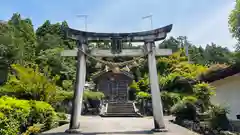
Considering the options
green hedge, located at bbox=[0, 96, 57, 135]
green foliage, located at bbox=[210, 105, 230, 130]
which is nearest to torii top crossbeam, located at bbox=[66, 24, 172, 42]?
green hedge, located at bbox=[0, 96, 57, 135]

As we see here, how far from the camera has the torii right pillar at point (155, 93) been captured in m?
9.62

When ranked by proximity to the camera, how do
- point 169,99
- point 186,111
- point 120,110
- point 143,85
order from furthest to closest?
point 143,85 < point 120,110 < point 169,99 < point 186,111

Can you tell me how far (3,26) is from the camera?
39.0 m

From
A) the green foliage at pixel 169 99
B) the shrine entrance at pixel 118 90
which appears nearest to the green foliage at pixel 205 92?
the green foliage at pixel 169 99

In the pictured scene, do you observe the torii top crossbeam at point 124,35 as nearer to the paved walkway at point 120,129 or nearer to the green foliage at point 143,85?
the paved walkway at point 120,129

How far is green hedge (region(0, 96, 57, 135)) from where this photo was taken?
7.82 meters

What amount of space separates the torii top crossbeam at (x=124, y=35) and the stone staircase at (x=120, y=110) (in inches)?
529

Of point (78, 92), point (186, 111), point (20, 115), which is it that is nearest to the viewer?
point (20, 115)

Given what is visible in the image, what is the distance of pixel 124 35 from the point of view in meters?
10.5

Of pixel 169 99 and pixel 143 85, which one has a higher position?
pixel 143 85

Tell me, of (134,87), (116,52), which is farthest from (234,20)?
(134,87)

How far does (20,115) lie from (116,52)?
430cm

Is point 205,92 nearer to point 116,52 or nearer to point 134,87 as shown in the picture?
point 116,52

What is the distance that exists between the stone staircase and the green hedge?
35.0 feet
